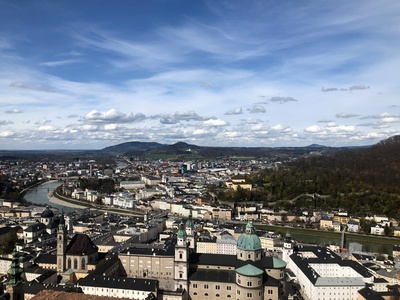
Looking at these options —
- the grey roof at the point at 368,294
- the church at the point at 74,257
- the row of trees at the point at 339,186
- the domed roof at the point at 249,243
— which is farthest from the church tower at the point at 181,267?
the row of trees at the point at 339,186

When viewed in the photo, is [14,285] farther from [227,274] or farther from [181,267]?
[227,274]

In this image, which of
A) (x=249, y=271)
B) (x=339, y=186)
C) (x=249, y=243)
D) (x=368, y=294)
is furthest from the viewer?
(x=339, y=186)

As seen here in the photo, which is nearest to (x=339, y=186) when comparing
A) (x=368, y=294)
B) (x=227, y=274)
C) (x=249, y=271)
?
(x=368, y=294)

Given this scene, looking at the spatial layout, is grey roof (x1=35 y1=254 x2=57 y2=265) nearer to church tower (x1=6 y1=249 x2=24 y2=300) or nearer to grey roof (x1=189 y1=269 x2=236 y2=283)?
grey roof (x1=189 y1=269 x2=236 y2=283)

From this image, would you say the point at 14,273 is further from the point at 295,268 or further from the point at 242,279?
the point at 295,268

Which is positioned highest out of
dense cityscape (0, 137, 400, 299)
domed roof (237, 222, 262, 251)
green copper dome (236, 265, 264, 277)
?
domed roof (237, 222, 262, 251)

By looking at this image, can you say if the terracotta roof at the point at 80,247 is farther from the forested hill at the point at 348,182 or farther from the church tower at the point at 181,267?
the forested hill at the point at 348,182

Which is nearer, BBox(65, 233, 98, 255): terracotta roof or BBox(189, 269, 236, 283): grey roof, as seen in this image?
BBox(189, 269, 236, 283): grey roof

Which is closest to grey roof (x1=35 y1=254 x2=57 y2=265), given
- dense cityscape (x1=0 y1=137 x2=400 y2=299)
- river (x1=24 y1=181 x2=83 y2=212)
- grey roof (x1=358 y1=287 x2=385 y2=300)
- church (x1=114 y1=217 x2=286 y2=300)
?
dense cityscape (x1=0 y1=137 x2=400 y2=299)
